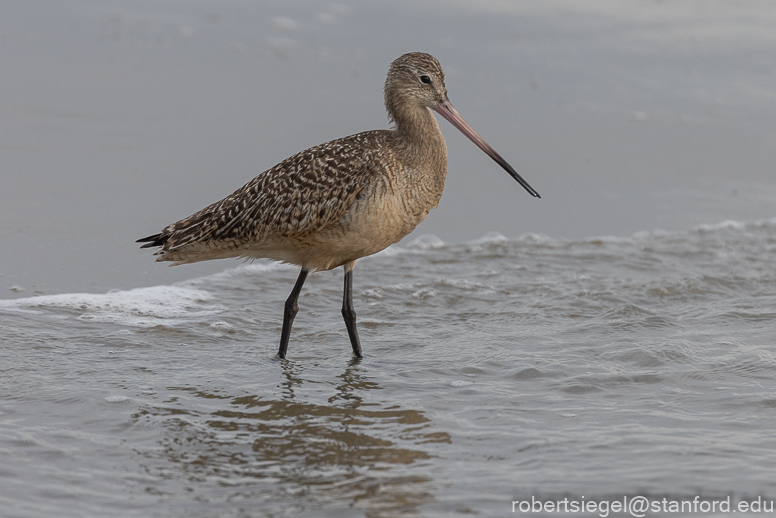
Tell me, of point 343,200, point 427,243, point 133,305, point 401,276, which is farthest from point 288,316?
point 427,243

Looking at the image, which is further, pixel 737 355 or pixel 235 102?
pixel 235 102

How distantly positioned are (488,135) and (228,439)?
6.11 metres

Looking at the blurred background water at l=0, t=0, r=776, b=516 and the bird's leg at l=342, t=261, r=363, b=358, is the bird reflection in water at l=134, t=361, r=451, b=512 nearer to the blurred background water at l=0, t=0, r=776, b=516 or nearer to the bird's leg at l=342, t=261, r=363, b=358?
the blurred background water at l=0, t=0, r=776, b=516

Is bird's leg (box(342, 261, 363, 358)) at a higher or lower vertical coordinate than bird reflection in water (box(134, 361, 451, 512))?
higher

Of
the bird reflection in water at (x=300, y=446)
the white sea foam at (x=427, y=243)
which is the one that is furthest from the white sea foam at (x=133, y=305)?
the white sea foam at (x=427, y=243)

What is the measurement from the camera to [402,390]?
5.41 meters

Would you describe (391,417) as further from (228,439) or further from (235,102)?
(235,102)

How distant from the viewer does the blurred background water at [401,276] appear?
4.36m

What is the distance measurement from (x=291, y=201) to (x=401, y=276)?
2.19m

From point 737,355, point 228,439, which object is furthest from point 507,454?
point 737,355

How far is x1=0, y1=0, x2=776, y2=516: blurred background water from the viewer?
4.36 metres

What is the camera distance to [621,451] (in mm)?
4508

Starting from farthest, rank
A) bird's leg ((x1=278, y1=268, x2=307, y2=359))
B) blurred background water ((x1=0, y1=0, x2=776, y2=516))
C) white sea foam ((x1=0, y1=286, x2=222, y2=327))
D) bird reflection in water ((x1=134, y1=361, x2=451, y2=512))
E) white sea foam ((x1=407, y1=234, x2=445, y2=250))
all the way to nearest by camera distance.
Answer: white sea foam ((x1=407, y1=234, x2=445, y2=250))
white sea foam ((x1=0, y1=286, x2=222, y2=327))
bird's leg ((x1=278, y1=268, x2=307, y2=359))
blurred background water ((x1=0, y1=0, x2=776, y2=516))
bird reflection in water ((x1=134, y1=361, x2=451, y2=512))

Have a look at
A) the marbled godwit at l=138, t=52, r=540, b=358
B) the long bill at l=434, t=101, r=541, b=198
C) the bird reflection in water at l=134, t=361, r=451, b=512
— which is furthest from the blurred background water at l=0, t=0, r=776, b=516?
the long bill at l=434, t=101, r=541, b=198
